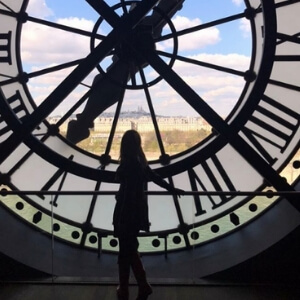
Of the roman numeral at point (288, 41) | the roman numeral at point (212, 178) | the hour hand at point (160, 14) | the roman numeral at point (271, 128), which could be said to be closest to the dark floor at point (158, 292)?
the roman numeral at point (212, 178)

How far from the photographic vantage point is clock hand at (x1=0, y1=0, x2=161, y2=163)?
2.83m

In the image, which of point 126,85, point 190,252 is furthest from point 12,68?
point 190,252

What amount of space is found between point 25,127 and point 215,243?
→ 1.31m

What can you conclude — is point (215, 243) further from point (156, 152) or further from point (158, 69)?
point (158, 69)

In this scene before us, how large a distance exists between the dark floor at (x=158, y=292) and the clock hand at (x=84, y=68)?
0.86 meters

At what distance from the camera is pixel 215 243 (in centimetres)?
320

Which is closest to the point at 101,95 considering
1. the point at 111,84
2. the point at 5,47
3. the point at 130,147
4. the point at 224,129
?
the point at 111,84

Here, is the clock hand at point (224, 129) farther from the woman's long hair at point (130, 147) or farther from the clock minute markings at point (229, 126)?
the woman's long hair at point (130, 147)

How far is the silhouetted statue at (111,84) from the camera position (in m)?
3.35

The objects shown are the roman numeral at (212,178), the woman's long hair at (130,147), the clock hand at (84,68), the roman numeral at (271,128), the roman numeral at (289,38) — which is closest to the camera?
the woman's long hair at (130,147)

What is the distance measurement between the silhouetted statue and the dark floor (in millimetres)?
1026

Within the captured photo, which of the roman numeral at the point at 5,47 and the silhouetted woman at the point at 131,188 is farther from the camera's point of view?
the roman numeral at the point at 5,47

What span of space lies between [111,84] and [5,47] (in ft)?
2.58

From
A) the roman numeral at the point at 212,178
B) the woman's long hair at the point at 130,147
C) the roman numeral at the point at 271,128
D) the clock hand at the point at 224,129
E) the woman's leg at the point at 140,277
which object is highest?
the roman numeral at the point at 271,128
